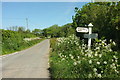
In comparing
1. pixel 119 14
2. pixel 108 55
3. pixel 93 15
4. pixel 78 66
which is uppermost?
pixel 93 15

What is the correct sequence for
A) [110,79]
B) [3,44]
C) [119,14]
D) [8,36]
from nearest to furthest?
1. [110,79]
2. [119,14]
3. [3,44]
4. [8,36]

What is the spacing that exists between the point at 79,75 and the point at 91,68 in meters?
0.53

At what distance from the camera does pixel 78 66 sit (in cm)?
459

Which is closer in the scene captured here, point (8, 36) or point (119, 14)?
point (119, 14)

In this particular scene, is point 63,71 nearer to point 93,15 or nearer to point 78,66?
point 78,66

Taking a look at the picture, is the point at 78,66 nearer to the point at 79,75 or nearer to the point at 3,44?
the point at 79,75

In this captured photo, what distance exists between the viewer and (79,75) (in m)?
4.43

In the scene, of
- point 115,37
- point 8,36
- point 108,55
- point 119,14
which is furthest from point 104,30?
point 8,36

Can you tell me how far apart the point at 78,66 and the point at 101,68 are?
82cm

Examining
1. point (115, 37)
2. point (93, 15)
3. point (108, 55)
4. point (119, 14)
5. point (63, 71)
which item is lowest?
point (63, 71)

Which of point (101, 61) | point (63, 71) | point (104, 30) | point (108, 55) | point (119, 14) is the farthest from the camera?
point (104, 30)

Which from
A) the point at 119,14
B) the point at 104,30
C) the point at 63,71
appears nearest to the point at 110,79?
the point at 63,71

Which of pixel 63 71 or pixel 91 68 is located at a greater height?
pixel 91 68

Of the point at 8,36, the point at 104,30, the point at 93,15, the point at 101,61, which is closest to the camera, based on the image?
the point at 101,61
